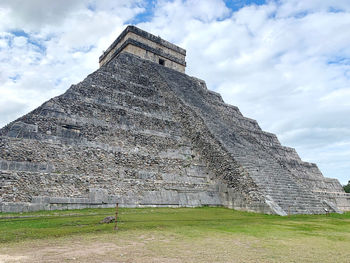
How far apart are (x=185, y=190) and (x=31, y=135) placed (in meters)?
6.75

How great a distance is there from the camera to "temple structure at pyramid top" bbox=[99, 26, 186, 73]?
2062 cm

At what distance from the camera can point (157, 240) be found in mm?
5895

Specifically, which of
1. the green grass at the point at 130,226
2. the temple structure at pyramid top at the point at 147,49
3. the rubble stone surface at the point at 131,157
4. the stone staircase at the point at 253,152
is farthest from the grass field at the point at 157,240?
the temple structure at pyramid top at the point at 147,49

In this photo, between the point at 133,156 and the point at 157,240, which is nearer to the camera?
the point at 157,240

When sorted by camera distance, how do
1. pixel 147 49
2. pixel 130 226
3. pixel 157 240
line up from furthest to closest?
pixel 147 49 < pixel 130 226 < pixel 157 240

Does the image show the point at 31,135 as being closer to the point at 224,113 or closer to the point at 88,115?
the point at 88,115

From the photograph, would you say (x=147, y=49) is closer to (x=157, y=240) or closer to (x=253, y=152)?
(x=253, y=152)

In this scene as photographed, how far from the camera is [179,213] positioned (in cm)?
1019

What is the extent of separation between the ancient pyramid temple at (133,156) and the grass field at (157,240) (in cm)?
139

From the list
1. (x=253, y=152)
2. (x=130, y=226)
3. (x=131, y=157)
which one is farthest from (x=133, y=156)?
(x=253, y=152)

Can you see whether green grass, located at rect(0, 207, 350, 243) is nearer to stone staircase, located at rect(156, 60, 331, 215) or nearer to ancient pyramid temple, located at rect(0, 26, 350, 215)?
ancient pyramid temple, located at rect(0, 26, 350, 215)

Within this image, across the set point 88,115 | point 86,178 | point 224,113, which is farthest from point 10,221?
point 224,113

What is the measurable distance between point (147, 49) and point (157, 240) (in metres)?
17.6

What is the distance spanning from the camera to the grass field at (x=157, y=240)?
4559 mm
